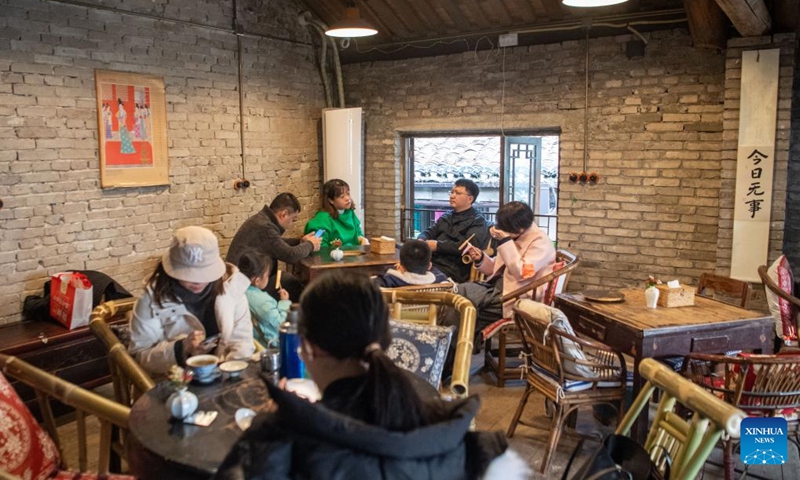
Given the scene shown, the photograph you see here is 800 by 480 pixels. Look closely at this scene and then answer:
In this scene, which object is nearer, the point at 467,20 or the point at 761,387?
the point at 761,387

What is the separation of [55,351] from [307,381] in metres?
2.75

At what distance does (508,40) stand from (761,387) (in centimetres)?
436

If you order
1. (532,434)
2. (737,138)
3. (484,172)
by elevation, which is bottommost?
(532,434)

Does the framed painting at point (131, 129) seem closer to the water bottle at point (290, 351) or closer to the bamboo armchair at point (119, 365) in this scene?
the bamboo armchair at point (119, 365)

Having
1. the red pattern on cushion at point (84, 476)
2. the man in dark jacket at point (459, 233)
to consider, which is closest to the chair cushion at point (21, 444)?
the red pattern on cushion at point (84, 476)

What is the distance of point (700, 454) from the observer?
1.94 meters

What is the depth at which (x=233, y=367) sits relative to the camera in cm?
272

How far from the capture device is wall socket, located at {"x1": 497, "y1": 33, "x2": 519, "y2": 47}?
6527 mm

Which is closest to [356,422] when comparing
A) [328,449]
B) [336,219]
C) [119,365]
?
[328,449]

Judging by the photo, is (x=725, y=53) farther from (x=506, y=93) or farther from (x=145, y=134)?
(x=145, y=134)

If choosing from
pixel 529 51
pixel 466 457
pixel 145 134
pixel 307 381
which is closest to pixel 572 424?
pixel 307 381

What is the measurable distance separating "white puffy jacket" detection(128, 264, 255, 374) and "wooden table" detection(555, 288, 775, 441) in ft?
6.53

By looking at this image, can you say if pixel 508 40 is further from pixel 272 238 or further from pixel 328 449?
pixel 328 449

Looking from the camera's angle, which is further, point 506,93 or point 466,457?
point 506,93
